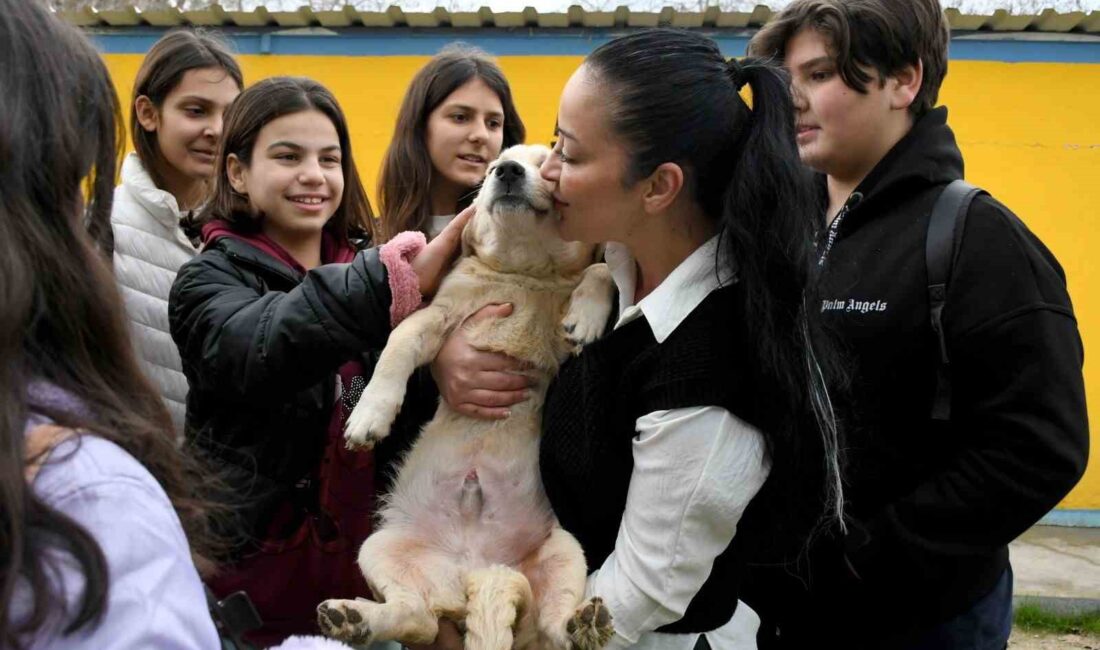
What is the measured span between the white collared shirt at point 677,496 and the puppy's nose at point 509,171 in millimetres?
876

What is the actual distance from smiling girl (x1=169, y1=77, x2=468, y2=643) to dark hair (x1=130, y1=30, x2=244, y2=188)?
84 cm

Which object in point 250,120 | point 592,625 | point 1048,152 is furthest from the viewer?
point 1048,152

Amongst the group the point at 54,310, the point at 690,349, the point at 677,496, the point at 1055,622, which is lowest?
the point at 1055,622

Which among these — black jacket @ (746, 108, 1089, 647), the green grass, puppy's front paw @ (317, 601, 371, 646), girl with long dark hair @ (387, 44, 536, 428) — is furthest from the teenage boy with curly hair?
the green grass

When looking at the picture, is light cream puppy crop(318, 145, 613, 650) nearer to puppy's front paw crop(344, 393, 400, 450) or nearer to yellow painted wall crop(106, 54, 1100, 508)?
puppy's front paw crop(344, 393, 400, 450)

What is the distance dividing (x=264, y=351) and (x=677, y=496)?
103 cm

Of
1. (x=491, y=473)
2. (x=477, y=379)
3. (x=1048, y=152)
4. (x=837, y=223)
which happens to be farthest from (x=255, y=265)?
(x=1048, y=152)

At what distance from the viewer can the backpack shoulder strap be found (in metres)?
2.37

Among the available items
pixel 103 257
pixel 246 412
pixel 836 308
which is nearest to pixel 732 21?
pixel 836 308

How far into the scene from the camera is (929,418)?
8.04ft

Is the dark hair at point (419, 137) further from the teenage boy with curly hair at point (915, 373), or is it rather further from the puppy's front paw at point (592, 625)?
the puppy's front paw at point (592, 625)

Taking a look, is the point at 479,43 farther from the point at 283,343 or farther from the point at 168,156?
the point at 283,343

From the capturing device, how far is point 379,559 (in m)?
2.53

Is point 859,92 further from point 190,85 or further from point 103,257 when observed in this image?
point 190,85
